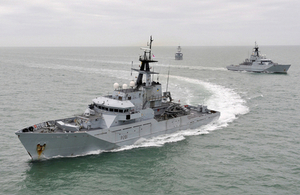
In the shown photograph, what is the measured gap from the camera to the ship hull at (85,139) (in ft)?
66.0

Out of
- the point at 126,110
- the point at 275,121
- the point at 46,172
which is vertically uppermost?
the point at 126,110

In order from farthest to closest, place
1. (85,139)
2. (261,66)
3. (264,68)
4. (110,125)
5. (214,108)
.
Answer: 1. (261,66)
2. (264,68)
3. (214,108)
4. (110,125)
5. (85,139)

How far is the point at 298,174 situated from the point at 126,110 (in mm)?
14747

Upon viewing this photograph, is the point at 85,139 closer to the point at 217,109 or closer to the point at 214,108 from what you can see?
the point at 217,109

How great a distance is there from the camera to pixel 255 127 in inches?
1174

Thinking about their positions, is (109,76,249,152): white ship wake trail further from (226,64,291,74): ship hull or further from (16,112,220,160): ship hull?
(226,64,291,74): ship hull

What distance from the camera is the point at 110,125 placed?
22484 millimetres

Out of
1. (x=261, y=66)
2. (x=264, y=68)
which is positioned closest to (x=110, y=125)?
(x=264, y=68)

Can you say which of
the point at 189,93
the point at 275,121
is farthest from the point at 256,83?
the point at 275,121

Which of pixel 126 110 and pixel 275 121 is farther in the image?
pixel 275 121

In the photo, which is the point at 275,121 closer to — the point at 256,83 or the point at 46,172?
the point at 46,172

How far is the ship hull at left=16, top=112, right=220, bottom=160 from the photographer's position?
792 inches

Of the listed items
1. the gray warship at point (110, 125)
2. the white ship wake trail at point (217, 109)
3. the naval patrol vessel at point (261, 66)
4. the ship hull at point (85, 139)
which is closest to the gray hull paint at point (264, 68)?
the naval patrol vessel at point (261, 66)

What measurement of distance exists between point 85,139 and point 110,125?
8.07 feet
